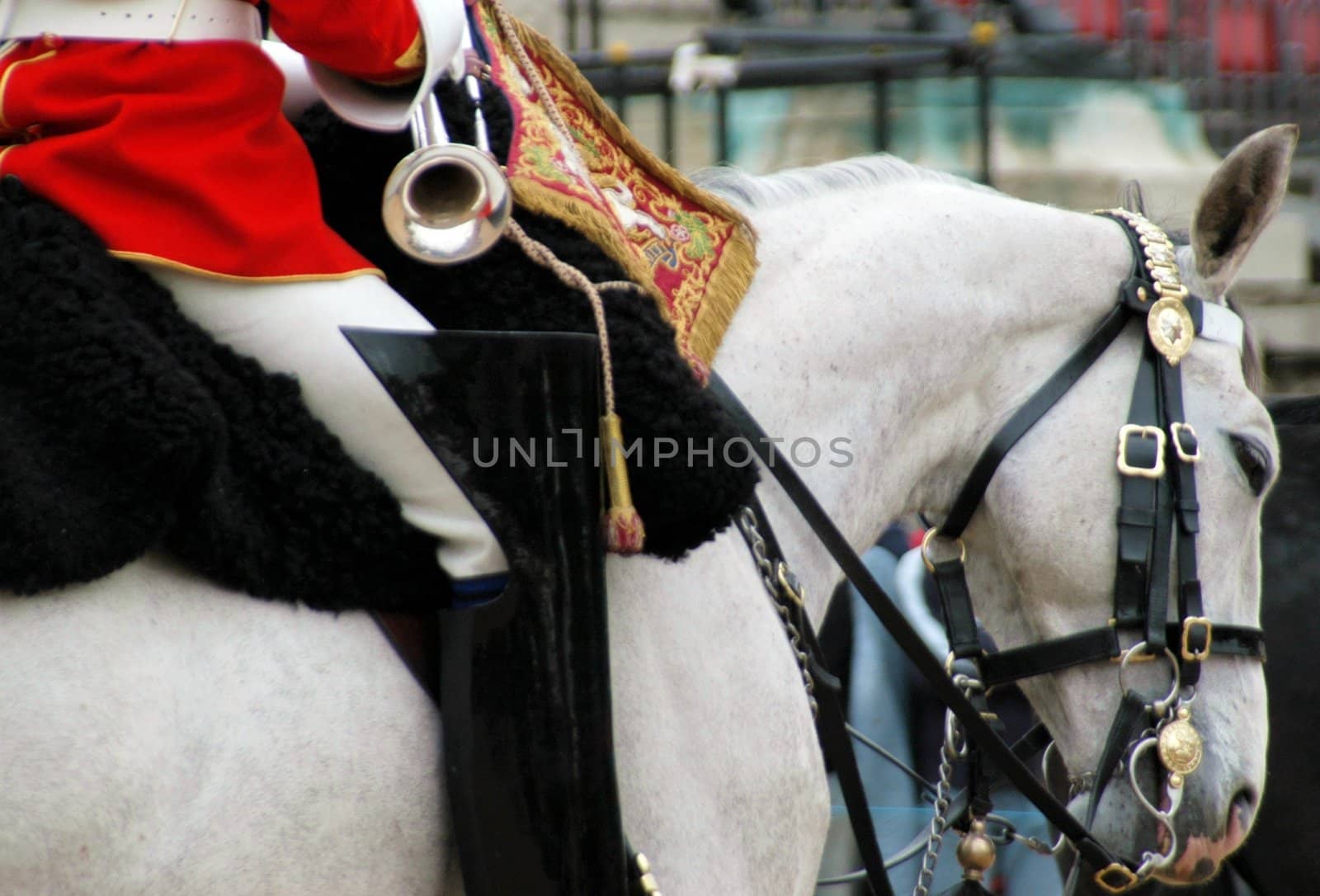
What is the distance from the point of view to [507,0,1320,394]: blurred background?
19.4ft

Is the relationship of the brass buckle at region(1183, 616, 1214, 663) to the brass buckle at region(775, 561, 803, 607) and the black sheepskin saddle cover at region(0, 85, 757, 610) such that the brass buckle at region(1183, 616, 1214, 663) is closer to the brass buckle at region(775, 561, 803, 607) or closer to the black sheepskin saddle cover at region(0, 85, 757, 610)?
the brass buckle at region(775, 561, 803, 607)

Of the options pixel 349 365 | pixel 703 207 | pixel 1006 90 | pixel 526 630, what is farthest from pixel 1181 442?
pixel 1006 90

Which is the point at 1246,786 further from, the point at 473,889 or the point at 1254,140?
the point at 473,889

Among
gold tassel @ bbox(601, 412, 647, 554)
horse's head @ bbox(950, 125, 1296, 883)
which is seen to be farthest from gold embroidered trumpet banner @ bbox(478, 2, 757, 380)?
horse's head @ bbox(950, 125, 1296, 883)

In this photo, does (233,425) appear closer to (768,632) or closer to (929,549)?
(768,632)

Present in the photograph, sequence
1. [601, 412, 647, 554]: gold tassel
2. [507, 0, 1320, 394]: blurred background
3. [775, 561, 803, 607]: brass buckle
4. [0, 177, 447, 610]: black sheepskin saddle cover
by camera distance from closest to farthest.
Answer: [0, 177, 447, 610]: black sheepskin saddle cover < [601, 412, 647, 554]: gold tassel < [775, 561, 803, 607]: brass buckle < [507, 0, 1320, 394]: blurred background

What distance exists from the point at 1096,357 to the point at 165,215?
4.78 ft

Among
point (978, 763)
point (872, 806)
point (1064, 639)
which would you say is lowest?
point (872, 806)

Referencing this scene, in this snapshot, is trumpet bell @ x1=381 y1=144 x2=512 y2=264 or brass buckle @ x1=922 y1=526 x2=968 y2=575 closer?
trumpet bell @ x1=381 y1=144 x2=512 y2=264

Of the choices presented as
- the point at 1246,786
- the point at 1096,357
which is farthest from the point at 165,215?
the point at 1246,786

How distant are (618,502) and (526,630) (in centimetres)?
19

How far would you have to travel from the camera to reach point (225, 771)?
163cm

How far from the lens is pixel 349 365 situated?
1.74 metres

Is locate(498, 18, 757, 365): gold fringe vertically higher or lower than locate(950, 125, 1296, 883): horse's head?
higher
